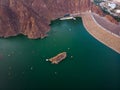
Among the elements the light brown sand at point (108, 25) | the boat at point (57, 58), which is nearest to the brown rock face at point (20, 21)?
the boat at point (57, 58)

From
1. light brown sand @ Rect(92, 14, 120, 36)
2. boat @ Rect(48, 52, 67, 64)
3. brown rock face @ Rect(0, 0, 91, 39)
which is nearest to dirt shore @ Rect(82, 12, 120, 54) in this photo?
light brown sand @ Rect(92, 14, 120, 36)

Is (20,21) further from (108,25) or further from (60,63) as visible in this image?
(60,63)

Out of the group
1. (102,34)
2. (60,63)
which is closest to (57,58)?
(60,63)

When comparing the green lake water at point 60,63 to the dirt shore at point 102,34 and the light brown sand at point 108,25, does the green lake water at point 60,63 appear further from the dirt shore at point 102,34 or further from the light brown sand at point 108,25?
the light brown sand at point 108,25

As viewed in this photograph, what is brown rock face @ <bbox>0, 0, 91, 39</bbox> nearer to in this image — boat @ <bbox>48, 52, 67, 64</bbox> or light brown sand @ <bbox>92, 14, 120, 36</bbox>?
boat @ <bbox>48, 52, 67, 64</bbox>

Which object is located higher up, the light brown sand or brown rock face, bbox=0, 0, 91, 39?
brown rock face, bbox=0, 0, 91, 39

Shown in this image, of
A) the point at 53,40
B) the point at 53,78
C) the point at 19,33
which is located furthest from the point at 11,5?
the point at 53,78

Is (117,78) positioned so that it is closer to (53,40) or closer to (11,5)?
(53,40)
